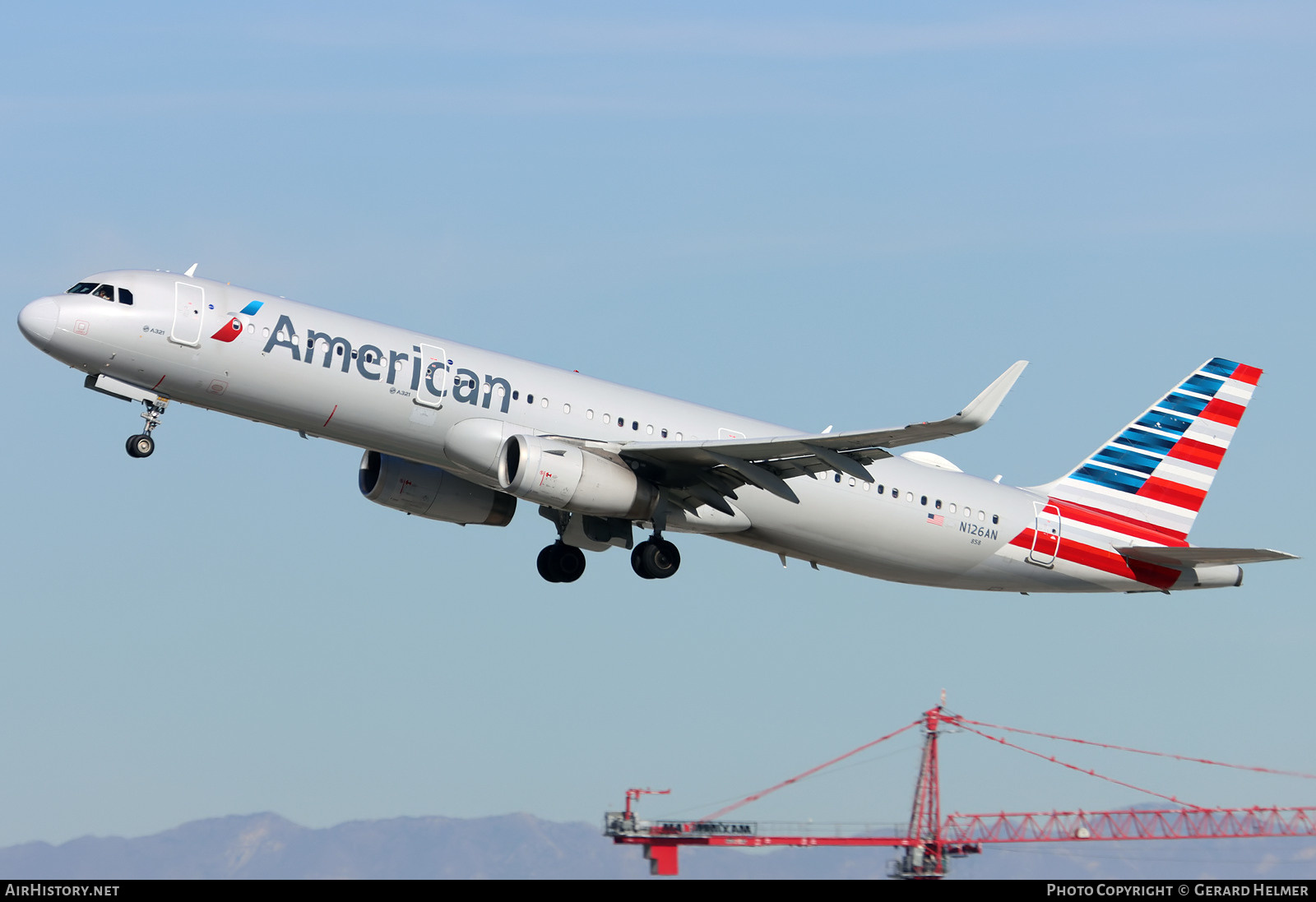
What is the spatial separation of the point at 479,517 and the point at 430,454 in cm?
549

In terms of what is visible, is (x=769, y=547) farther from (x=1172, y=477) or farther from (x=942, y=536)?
(x=1172, y=477)

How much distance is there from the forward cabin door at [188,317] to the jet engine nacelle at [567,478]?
7.00 m

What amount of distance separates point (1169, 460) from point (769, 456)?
15.3 meters

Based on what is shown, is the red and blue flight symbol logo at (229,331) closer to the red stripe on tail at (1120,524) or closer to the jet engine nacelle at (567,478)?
the jet engine nacelle at (567,478)

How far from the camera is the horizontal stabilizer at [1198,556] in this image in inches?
1511

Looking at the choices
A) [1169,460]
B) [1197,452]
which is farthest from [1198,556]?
[1197,452]

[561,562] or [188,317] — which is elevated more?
[188,317]

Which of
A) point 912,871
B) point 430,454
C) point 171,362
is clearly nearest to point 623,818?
point 912,871

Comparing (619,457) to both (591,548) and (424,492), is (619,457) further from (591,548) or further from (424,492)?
(424,492)

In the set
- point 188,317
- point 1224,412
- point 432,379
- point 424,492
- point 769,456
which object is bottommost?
point 769,456

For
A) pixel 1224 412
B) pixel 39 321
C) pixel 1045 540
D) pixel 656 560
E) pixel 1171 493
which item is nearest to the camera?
pixel 39 321

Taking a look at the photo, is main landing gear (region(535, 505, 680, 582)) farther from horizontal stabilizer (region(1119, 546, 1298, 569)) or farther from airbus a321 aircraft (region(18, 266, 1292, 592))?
horizontal stabilizer (region(1119, 546, 1298, 569))

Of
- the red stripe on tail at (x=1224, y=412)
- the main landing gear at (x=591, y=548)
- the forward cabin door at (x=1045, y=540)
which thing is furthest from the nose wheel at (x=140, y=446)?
the red stripe on tail at (x=1224, y=412)

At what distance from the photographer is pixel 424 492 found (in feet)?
133
